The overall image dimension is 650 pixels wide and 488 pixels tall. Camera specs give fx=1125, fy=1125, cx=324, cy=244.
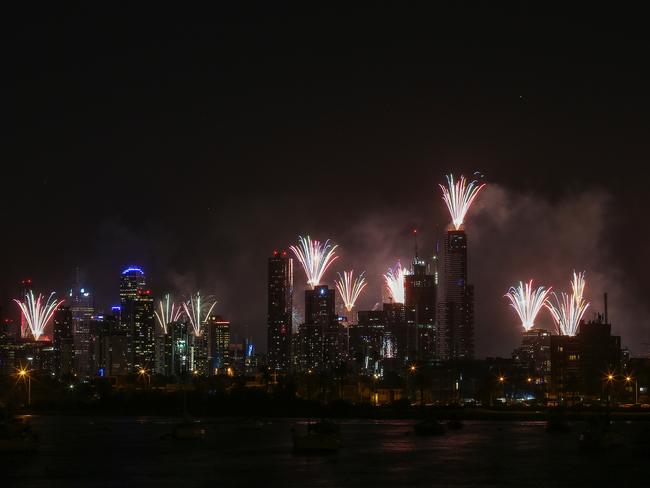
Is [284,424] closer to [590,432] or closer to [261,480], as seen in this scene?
[590,432]

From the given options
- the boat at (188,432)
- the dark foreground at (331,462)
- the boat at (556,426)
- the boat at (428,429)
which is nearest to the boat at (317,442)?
the dark foreground at (331,462)

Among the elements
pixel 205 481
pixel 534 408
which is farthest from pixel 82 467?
pixel 534 408

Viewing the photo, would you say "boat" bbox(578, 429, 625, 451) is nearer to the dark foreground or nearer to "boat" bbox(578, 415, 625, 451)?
"boat" bbox(578, 415, 625, 451)

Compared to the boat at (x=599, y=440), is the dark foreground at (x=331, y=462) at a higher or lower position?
lower

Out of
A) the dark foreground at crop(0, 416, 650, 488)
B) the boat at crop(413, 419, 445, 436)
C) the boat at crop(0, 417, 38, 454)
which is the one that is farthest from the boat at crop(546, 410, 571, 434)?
the boat at crop(0, 417, 38, 454)

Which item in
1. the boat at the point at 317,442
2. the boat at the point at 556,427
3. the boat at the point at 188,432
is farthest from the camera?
the boat at the point at 556,427

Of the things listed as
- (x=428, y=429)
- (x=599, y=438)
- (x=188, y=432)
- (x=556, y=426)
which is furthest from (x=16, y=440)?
(x=556, y=426)

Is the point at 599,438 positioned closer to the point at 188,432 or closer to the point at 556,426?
the point at 556,426

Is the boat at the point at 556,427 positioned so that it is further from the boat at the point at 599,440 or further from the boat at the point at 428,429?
the boat at the point at 599,440
